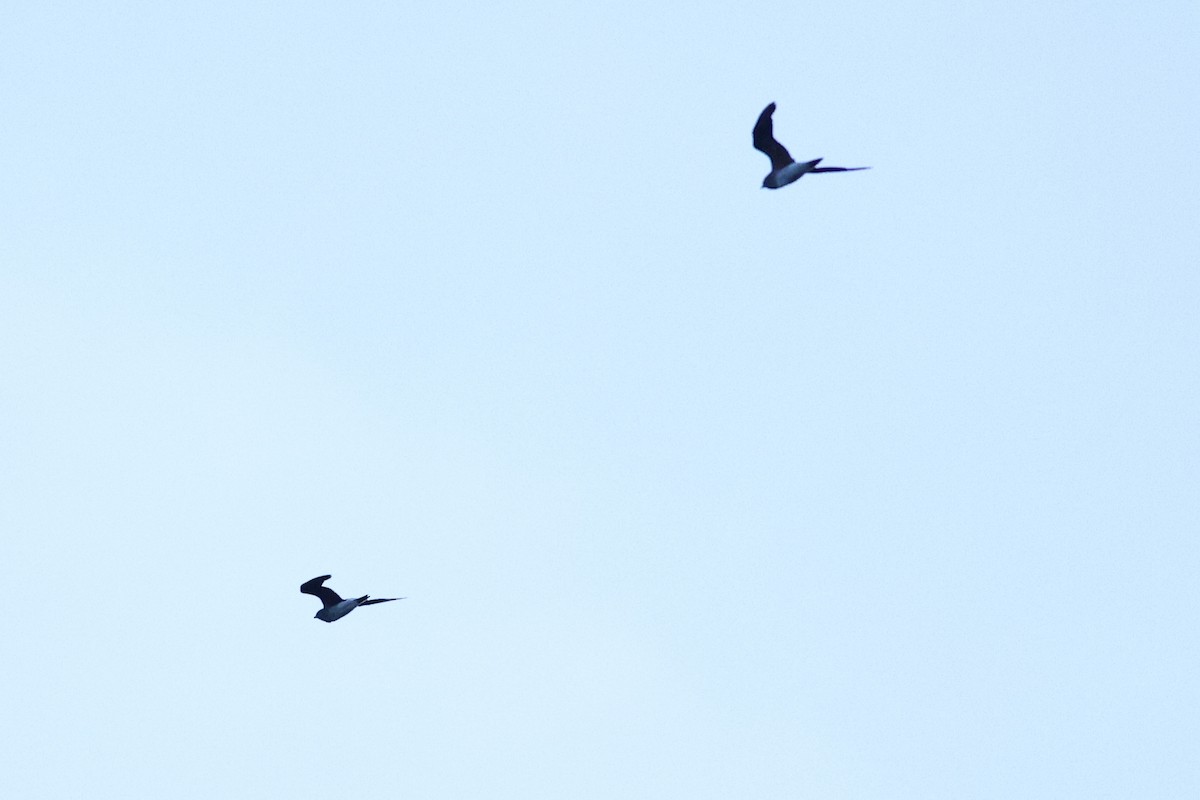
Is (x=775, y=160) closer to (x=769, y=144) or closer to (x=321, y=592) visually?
(x=769, y=144)

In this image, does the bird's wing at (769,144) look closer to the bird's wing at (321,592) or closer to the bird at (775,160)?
the bird at (775,160)

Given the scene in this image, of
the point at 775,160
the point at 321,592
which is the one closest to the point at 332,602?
the point at 321,592

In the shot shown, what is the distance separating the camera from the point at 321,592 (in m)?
50.3

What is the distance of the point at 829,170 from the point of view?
39.6 m

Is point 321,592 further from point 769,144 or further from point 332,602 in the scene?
point 769,144

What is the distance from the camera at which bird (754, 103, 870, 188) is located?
133ft

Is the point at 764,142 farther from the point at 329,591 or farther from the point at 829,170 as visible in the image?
the point at 329,591

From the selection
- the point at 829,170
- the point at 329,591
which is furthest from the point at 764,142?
the point at 329,591

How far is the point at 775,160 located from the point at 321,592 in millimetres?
17088

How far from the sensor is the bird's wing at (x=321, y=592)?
49.3 meters

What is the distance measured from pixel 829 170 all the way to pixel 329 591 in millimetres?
18406

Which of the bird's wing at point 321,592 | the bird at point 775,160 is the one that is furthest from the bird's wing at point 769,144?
the bird's wing at point 321,592

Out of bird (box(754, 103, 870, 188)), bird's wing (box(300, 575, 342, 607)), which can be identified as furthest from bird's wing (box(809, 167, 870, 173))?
bird's wing (box(300, 575, 342, 607))

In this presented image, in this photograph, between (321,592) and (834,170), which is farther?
(321,592)
